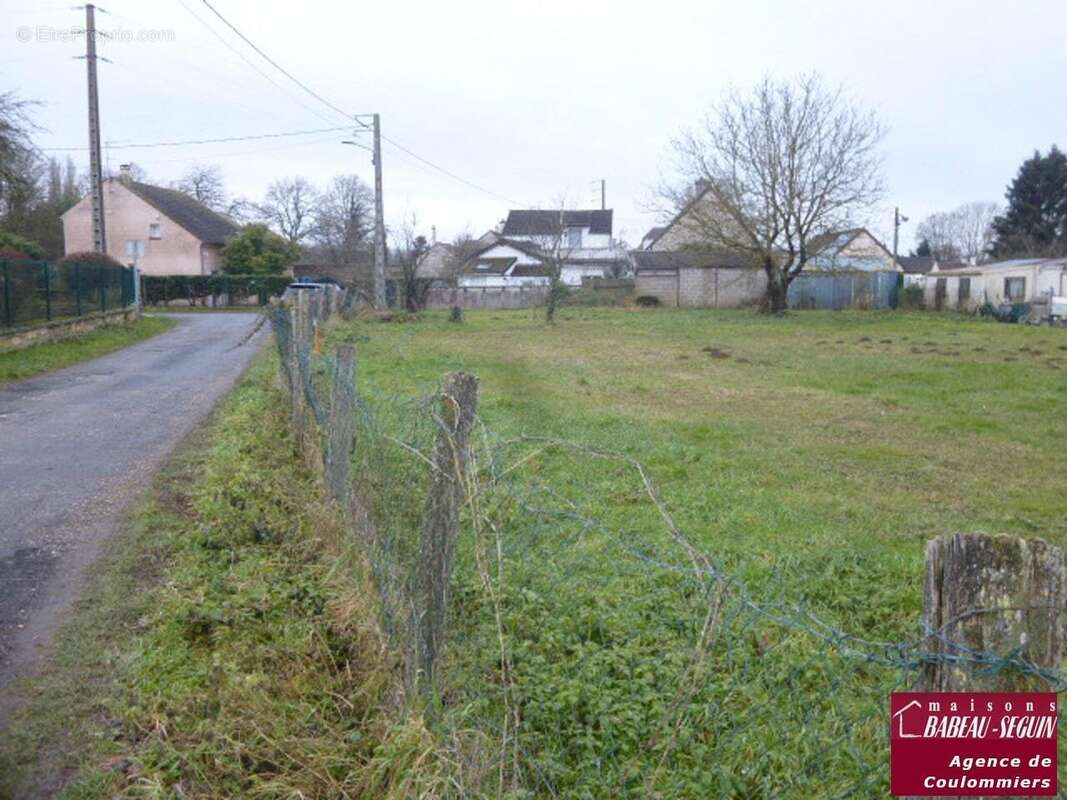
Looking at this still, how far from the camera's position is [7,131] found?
19.1 meters

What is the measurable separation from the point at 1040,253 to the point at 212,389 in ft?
172

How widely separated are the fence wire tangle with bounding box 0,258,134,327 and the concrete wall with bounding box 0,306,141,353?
0.63 ft

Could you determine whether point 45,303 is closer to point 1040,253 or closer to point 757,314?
point 757,314

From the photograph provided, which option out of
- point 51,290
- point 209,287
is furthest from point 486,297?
point 51,290

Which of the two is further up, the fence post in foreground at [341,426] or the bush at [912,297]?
the bush at [912,297]

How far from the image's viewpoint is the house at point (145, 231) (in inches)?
1960

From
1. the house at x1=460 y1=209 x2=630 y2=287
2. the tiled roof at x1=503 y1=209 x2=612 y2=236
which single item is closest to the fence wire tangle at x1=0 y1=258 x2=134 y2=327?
the house at x1=460 y1=209 x2=630 y2=287

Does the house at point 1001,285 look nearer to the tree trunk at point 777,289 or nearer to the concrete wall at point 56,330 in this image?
the tree trunk at point 777,289

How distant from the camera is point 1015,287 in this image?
39.9m

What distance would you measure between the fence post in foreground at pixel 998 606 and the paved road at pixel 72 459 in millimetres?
3810

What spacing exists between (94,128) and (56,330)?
40.2ft

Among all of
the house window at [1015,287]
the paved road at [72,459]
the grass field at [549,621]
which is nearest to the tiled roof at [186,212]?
the paved road at [72,459]

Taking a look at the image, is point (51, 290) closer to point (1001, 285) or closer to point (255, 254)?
point (255, 254)

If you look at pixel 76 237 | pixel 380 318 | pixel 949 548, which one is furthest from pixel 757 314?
pixel 949 548
